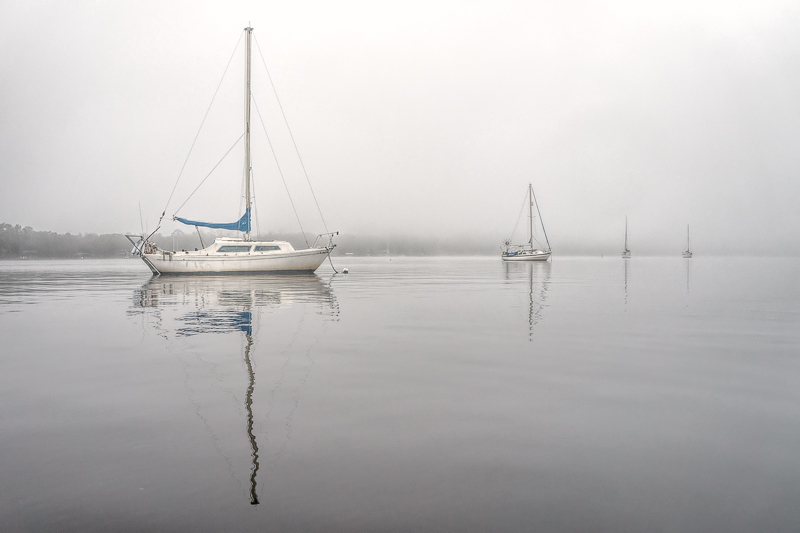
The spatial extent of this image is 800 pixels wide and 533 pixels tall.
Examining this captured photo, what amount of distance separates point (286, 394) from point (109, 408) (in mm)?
2247

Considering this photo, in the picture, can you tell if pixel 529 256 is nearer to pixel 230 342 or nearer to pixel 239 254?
pixel 239 254

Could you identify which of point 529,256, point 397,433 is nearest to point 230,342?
point 397,433

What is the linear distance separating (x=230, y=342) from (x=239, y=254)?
1374 inches

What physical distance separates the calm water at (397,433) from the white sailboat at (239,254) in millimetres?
32879

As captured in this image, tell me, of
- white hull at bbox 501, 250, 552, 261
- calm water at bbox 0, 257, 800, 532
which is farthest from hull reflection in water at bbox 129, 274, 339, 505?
white hull at bbox 501, 250, 552, 261

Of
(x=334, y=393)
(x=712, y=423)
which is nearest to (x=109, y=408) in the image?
(x=334, y=393)

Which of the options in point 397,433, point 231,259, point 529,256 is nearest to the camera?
point 397,433

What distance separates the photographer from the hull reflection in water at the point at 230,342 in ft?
19.1

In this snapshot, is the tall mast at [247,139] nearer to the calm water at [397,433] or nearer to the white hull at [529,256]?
the calm water at [397,433]

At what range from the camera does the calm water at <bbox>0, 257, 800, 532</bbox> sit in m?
3.96

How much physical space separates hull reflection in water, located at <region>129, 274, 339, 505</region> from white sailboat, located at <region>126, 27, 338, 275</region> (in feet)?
67.3

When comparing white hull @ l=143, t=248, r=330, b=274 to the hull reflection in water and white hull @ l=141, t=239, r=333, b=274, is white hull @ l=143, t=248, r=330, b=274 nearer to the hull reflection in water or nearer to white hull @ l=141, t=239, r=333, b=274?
white hull @ l=141, t=239, r=333, b=274

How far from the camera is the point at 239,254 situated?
147ft

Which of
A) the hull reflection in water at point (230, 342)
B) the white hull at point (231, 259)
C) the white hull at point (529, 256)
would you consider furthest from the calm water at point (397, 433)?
the white hull at point (529, 256)
